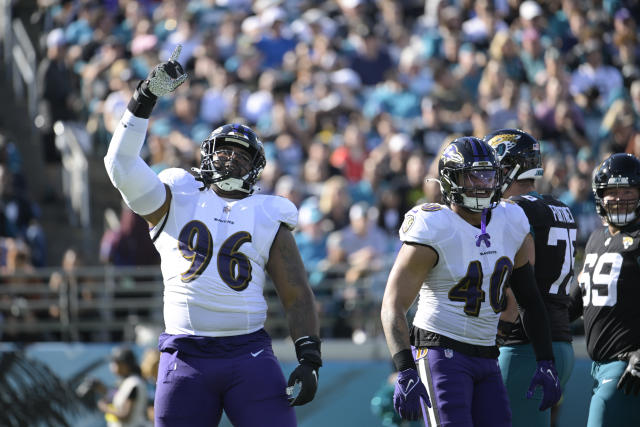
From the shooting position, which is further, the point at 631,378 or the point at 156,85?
the point at 631,378

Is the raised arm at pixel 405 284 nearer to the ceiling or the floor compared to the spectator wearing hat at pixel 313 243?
nearer to the ceiling

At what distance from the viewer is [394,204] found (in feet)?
34.3

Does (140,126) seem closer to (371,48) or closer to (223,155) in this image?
(223,155)

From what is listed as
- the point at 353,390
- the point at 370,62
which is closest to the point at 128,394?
the point at 353,390

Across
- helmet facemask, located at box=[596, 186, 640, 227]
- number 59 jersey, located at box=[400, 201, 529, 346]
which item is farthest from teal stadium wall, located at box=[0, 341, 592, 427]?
number 59 jersey, located at box=[400, 201, 529, 346]

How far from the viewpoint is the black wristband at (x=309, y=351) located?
5.22m

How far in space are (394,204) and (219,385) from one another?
558cm

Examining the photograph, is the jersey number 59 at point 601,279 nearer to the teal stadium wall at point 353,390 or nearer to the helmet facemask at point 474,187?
the helmet facemask at point 474,187

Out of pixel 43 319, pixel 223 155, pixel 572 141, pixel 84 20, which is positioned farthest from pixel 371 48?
pixel 223 155

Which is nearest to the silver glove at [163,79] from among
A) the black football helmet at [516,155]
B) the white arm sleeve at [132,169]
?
the white arm sleeve at [132,169]

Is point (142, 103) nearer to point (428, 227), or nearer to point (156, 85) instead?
point (156, 85)

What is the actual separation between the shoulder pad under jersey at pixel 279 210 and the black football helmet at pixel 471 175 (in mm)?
795

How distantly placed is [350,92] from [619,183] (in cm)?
689

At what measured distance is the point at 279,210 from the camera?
530 cm
